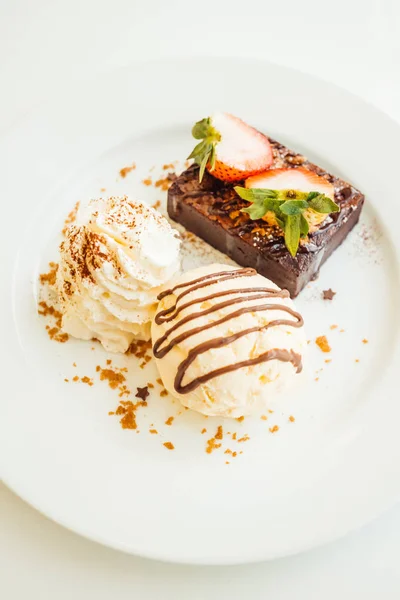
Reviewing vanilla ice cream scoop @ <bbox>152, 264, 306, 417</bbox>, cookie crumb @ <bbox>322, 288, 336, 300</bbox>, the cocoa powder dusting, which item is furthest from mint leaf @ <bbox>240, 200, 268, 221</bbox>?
the cocoa powder dusting

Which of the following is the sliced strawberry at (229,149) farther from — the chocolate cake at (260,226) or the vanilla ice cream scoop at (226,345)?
the vanilla ice cream scoop at (226,345)

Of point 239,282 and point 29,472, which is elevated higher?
point 239,282

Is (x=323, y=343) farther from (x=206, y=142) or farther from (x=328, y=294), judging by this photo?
(x=206, y=142)

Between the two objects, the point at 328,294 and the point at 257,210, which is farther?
the point at 328,294

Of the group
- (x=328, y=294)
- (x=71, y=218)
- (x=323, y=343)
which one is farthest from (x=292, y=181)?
(x=71, y=218)

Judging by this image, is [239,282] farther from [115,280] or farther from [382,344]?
[382,344]

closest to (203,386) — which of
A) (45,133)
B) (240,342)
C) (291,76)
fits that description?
(240,342)

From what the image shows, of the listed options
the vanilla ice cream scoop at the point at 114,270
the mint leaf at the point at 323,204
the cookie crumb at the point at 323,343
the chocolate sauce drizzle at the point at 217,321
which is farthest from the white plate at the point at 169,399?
the mint leaf at the point at 323,204
